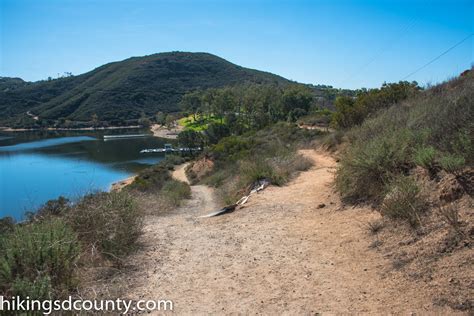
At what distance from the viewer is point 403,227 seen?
19.2 feet

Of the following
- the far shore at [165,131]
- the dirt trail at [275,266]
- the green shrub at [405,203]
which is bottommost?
the dirt trail at [275,266]

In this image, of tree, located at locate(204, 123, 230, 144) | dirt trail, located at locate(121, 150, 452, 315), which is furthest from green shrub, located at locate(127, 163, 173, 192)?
tree, located at locate(204, 123, 230, 144)

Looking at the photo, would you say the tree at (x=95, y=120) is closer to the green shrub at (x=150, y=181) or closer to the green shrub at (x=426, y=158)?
the green shrub at (x=150, y=181)

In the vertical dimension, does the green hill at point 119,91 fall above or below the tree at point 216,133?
above

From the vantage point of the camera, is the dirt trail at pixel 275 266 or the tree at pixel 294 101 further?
the tree at pixel 294 101

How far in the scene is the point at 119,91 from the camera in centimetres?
15312

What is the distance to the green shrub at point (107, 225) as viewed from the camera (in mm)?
6457

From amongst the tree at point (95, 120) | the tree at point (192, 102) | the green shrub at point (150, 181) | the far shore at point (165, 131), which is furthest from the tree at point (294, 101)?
the tree at point (95, 120)

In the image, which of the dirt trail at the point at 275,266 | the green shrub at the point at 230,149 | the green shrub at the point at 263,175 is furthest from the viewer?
the green shrub at the point at 230,149

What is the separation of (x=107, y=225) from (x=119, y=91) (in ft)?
514

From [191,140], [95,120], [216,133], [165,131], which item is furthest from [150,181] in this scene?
[95,120]

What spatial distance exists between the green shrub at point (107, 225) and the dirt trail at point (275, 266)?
0.37 metres

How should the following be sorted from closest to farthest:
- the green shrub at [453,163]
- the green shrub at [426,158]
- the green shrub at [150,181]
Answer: the green shrub at [453,163] → the green shrub at [426,158] → the green shrub at [150,181]

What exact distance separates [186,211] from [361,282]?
940 cm
